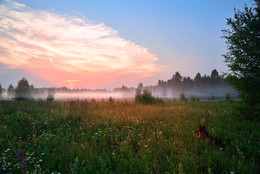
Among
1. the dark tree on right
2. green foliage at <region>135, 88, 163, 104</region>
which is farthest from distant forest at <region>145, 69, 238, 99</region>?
the dark tree on right

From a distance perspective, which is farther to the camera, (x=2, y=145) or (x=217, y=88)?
(x=217, y=88)

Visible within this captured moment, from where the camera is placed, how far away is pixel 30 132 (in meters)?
5.45

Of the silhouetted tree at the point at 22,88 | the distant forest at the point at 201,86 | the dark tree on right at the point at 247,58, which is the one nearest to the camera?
the dark tree on right at the point at 247,58

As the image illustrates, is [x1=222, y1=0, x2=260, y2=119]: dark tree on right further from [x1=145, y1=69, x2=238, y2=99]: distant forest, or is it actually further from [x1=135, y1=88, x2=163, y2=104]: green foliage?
[x1=145, y1=69, x2=238, y2=99]: distant forest

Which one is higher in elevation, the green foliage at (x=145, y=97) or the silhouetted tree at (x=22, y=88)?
the silhouetted tree at (x=22, y=88)

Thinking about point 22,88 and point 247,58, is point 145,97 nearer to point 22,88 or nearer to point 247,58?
point 247,58

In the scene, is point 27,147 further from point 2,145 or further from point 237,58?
point 237,58

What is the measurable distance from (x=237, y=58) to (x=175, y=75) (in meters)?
83.9

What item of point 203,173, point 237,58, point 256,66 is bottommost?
point 203,173

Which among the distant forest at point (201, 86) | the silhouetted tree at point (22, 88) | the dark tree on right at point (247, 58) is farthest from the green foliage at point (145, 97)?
the distant forest at point (201, 86)

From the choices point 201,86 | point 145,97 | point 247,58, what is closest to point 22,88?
point 145,97

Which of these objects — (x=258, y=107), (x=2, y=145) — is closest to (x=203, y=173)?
(x=2, y=145)

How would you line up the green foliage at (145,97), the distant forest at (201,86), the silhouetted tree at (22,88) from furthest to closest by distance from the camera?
the distant forest at (201,86) → the silhouetted tree at (22,88) → the green foliage at (145,97)

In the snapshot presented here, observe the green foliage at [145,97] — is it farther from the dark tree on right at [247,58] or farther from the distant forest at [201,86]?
the distant forest at [201,86]
